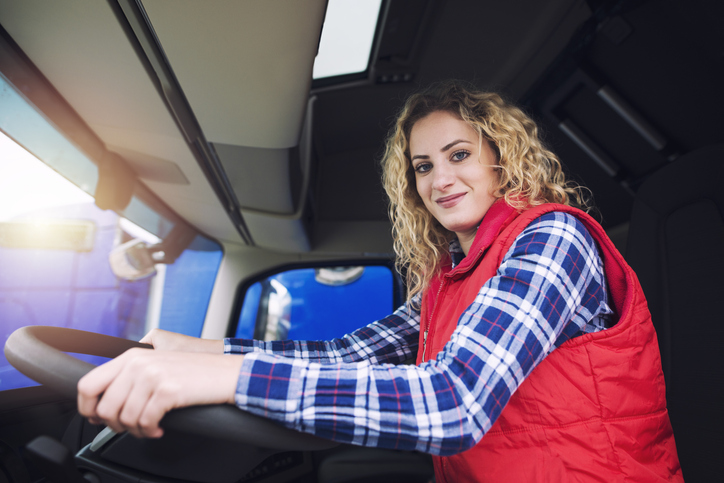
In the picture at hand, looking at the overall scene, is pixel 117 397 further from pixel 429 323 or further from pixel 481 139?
pixel 481 139

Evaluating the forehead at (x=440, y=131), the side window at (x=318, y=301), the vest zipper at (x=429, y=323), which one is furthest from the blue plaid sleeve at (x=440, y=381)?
the side window at (x=318, y=301)

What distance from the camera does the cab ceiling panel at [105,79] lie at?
768 millimetres

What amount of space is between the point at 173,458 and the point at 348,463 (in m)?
0.75

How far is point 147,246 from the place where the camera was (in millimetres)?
2066

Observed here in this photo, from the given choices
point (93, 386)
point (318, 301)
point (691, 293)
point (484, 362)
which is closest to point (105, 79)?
point (93, 386)

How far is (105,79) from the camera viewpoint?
3.12 ft

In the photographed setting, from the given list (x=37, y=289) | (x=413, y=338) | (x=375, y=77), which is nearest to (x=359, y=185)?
(x=375, y=77)

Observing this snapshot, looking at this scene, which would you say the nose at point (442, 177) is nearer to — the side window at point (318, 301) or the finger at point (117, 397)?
the finger at point (117, 397)

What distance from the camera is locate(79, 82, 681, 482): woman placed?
18.4 inches

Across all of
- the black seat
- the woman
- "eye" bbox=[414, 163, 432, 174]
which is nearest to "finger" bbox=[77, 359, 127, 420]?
the woman

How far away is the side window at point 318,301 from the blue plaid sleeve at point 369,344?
1.53 metres

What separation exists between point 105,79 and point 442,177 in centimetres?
85

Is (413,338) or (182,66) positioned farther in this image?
(413,338)

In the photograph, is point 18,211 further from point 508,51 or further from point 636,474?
point 508,51
